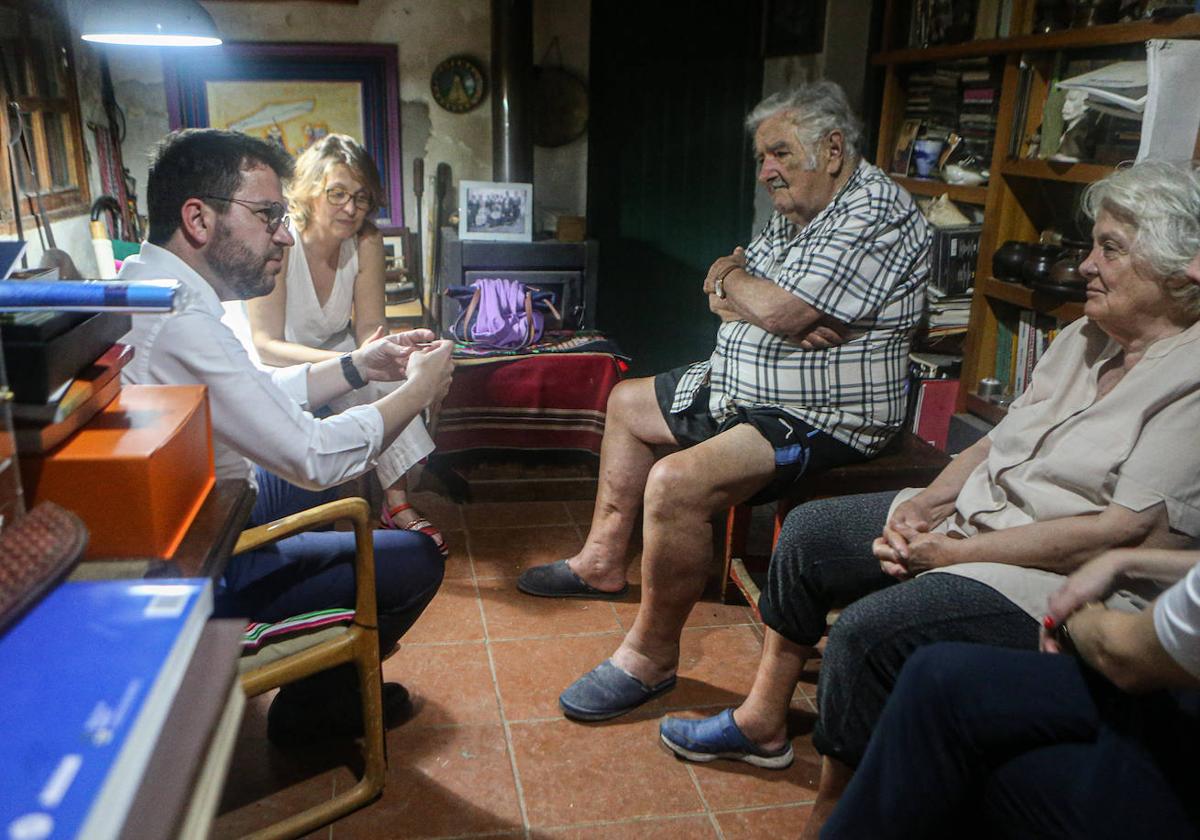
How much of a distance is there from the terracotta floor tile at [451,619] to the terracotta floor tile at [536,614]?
33mm

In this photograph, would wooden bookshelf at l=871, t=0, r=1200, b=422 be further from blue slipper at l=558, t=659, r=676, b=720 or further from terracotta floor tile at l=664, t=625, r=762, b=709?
blue slipper at l=558, t=659, r=676, b=720

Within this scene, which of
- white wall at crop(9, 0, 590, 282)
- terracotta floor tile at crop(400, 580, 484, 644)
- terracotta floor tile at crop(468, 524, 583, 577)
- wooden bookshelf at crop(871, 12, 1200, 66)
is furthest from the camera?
white wall at crop(9, 0, 590, 282)

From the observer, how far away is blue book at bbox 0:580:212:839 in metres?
0.62

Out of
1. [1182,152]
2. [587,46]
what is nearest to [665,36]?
[587,46]

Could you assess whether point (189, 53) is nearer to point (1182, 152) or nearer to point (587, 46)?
point (587, 46)

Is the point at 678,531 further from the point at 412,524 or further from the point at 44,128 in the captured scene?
the point at 44,128

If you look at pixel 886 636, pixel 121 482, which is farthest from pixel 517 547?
pixel 121 482

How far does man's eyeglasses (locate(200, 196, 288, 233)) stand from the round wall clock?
2.62 metres

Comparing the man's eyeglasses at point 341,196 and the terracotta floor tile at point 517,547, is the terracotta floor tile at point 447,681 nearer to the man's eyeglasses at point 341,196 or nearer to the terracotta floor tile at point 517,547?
the terracotta floor tile at point 517,547

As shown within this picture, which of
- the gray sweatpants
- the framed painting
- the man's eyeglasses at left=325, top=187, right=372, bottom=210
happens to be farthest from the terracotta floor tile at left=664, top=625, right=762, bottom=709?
the framed painting

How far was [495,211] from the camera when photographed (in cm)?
412

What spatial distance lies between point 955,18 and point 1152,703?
261 cm

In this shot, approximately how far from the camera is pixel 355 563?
6.07 ft

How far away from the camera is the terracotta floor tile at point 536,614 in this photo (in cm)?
272
